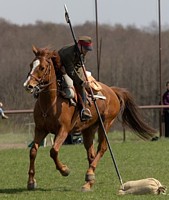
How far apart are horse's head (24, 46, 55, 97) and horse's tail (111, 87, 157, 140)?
2.66m

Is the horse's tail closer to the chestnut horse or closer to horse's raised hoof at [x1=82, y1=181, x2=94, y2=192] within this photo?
the chestnut horse

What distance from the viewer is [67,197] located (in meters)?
9.75

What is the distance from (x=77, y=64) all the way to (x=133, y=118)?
2.39 meters

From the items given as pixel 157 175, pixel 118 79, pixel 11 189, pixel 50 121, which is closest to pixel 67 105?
pixel 50 121

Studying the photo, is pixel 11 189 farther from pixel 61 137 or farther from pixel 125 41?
pixel 125 41

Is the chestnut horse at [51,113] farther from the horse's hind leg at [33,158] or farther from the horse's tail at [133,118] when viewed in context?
the horse's tail at [133,118]

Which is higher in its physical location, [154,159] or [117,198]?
[117,198]

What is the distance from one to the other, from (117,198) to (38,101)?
2093mm

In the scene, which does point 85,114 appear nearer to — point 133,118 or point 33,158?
point 33,158

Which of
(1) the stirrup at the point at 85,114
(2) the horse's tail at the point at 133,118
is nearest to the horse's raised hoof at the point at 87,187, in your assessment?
(1) the stirrup at the point at 85,114

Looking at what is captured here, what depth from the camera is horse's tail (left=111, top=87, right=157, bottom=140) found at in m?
13.1

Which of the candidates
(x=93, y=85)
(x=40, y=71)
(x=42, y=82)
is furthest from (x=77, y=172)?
(x=40, y=71)

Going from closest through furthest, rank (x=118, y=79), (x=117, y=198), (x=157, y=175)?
(x=117, y=198) → (x=157, y=175) → (x=118, y=79)

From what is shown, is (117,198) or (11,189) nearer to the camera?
(117,198)
